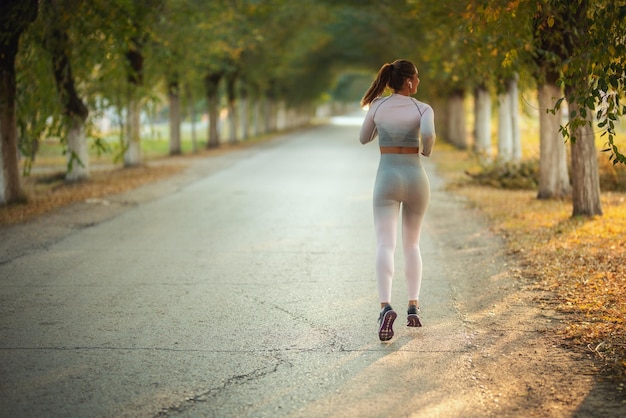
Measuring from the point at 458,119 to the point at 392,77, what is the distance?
30586 mm

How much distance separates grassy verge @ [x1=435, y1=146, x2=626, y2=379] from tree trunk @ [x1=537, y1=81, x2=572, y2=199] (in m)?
0.36

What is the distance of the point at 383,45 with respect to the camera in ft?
125

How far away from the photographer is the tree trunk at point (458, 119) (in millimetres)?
34562

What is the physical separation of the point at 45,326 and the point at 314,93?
70.0m

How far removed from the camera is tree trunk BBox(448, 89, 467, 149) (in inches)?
1361

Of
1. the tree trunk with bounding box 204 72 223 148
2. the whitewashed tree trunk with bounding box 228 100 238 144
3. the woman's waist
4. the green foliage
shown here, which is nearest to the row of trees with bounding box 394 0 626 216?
the woman's waist

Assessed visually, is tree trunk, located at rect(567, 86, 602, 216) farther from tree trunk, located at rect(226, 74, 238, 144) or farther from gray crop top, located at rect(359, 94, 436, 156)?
tree trunk, located at rect(226, 74, 238, 144)

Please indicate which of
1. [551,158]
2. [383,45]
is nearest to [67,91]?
[551,158]

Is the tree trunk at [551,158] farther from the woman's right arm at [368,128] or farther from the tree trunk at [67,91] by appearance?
the woman's right arm at [368,128]

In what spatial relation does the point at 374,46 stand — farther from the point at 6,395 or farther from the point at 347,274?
the point at 6,395

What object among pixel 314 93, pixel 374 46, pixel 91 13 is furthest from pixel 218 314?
pixel 314 93

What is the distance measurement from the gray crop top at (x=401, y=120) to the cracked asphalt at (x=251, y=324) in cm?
142

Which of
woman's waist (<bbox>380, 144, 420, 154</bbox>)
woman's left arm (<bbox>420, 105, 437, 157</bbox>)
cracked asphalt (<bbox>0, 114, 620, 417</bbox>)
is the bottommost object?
cracked asphalt (<bbox>0, 114, 620, 417</bbox>)

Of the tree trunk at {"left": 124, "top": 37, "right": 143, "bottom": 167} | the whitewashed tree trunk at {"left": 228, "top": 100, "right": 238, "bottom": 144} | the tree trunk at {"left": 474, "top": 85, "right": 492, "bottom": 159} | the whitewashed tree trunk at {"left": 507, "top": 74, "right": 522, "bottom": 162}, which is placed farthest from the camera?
the whitewashed tree trunk at {"left": 228, "top": 100, "right": 238, "bottom": 144}
